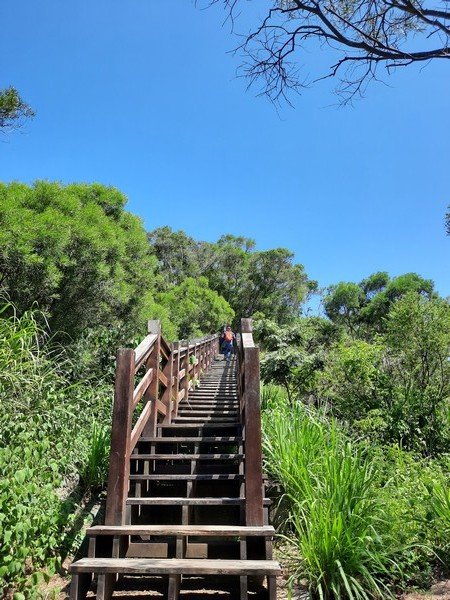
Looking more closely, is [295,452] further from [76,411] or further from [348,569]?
[76,411]

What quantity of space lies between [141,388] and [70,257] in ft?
10.8

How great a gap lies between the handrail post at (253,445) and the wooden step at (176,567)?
42 centimetres

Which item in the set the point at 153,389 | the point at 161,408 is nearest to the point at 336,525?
the point at 153,389

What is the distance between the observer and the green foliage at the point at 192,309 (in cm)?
1838

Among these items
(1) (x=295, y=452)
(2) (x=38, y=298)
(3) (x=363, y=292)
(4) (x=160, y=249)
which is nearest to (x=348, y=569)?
(1) (x=295, y=452)

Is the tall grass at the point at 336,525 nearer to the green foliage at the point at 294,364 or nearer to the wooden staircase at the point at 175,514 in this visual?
the wooden staircase at the point at 175,514

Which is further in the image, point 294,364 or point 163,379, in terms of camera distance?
point 294,364

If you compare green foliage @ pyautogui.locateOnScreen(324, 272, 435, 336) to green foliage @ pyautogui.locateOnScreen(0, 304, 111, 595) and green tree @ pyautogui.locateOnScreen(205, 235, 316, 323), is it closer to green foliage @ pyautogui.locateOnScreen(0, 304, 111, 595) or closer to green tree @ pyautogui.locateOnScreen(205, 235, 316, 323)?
green tree @ pyautogui.locateOnScreen(205, 235, 316, 323)

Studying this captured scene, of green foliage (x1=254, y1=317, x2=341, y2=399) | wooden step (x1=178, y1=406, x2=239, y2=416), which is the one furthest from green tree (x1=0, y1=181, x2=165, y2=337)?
green foliage (x1=254, y1=317, x2=341, y2=399)

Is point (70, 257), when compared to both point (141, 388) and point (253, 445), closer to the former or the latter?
point (141, 388)

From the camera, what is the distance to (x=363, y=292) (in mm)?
39125

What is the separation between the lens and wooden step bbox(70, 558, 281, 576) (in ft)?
8.04

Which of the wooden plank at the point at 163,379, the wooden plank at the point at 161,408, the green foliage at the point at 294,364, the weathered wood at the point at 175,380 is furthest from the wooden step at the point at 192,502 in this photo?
the green foliage at the point at 294,364

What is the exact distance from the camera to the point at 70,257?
6.17m
